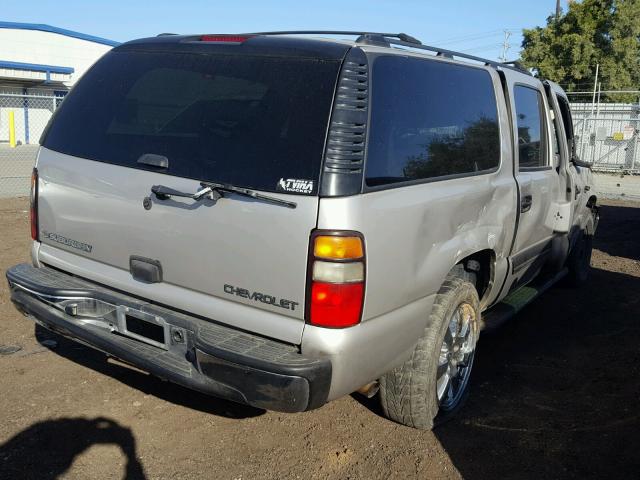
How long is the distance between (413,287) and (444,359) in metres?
0.86

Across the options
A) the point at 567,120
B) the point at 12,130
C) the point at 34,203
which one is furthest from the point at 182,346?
the point at 12,130

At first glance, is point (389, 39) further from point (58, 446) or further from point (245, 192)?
point (58, 446)

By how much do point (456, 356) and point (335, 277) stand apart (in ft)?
5.16

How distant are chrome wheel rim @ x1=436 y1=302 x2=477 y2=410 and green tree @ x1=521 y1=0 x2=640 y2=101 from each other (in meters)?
34.0

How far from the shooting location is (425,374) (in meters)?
3.38

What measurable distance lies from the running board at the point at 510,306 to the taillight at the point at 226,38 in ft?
8.13

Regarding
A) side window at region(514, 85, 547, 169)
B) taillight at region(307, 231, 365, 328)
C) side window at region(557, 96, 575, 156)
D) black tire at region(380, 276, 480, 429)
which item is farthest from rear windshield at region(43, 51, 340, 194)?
side window at region(557, 96, 575, 156)

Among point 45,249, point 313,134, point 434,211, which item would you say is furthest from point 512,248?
point 45,249

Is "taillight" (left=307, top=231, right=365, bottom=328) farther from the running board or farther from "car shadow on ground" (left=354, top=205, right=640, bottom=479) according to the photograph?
the running board

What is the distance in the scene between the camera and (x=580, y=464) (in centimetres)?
337

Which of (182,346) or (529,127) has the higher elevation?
(529,127)

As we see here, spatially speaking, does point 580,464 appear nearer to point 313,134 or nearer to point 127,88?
point 313,134

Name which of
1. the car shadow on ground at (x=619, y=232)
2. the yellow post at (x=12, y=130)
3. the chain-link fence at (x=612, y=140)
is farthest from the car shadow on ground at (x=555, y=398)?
the yellow post at (x=12, y=130)

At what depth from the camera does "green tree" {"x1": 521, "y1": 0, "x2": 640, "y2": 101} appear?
1336 inches
